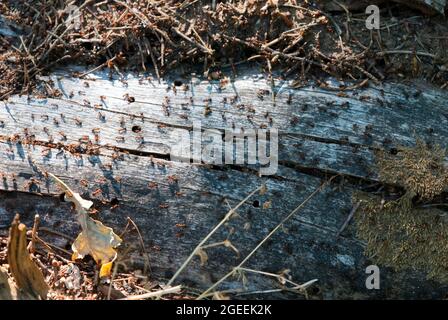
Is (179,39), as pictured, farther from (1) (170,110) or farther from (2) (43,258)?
(2) (43,258)

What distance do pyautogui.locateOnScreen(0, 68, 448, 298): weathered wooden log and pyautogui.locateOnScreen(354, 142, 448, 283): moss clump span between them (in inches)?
2.8

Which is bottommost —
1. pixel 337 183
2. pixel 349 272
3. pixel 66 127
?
pixel 349 272

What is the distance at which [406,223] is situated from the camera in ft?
13.2

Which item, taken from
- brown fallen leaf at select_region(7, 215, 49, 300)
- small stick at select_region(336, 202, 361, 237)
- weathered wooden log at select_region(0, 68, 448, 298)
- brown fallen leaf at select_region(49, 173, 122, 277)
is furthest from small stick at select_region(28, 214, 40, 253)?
small stick at select_region(336, 202, 361, 237)

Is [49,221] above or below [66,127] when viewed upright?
below

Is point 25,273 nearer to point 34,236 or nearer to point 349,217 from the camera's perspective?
point 34,236

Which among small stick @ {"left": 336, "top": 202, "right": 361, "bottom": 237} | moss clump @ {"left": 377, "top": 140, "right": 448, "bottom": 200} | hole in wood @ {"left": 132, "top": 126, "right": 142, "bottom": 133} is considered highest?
hole in wood @ {"left": 132, "top": 126, "right": 142, "bottom": 133}

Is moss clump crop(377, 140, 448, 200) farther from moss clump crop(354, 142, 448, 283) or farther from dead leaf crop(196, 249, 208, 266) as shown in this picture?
dead leaf crop(196, 249, 208, 266)

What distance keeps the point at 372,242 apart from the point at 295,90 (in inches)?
42.9

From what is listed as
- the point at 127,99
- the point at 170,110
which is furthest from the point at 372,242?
the point at 127,99

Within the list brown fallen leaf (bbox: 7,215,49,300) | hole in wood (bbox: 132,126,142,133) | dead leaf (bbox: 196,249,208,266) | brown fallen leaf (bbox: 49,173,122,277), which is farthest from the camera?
hole in wood (bbox: 132,126,142,133)

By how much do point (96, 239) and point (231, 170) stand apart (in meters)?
0.95

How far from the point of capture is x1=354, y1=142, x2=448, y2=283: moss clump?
13.2 ft

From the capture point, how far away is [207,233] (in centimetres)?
408
